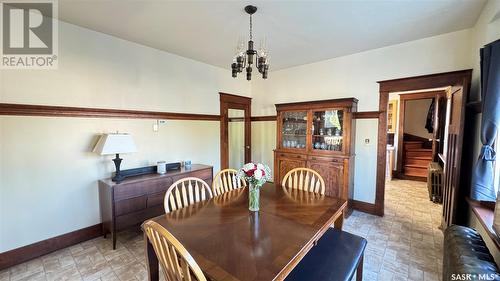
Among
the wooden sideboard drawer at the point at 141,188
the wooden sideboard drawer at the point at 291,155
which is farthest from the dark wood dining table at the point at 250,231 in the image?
the wooden sideboard drawer at the point at 291,155

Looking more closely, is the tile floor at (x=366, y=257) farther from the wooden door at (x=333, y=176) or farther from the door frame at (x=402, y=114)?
the door frame at (x=402, y=114)

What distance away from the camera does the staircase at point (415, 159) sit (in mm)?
5801

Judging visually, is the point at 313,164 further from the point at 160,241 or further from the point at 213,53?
the point at 160,241

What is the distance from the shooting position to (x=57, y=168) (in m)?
2.56

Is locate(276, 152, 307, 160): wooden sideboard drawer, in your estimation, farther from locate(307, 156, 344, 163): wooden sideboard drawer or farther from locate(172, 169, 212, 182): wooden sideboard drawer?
locate(172, 169, 212, 182): wooden sideboard drawer

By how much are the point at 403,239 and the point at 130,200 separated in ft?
11.4

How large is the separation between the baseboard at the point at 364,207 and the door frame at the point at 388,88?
32 millimetres

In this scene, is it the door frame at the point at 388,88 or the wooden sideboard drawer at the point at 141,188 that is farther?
the door frame at the point at 388,88

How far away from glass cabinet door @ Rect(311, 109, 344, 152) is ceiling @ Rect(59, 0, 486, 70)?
3.42 feet

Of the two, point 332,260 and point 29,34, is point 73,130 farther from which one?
point 332,260

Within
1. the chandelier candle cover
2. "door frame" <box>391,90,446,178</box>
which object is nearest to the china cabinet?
the chandelier candle cover

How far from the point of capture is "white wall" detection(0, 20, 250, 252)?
2.31 m

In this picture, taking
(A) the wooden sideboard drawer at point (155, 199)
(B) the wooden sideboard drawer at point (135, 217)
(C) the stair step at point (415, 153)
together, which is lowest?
(B) the wooden sideboard drawer at point (135, 217)

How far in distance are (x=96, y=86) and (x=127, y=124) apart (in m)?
0.60
